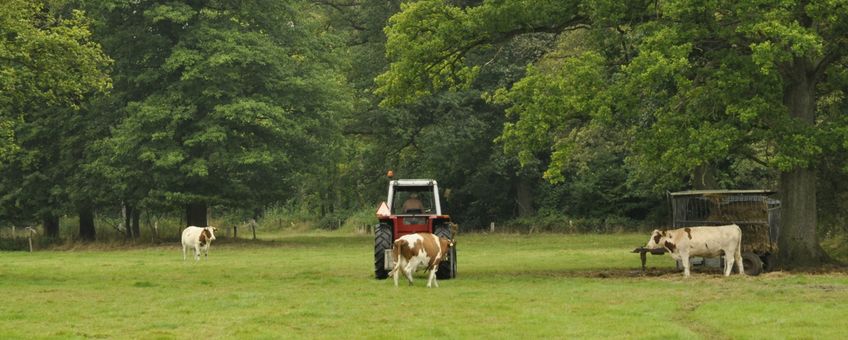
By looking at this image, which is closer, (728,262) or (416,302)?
(416,302)

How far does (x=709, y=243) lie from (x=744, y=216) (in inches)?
84.7

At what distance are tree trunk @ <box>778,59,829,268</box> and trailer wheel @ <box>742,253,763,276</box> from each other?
1343 millimetres

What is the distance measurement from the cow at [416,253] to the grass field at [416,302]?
1.54 ft

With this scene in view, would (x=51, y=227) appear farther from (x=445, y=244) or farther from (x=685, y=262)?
(x=685, y=262)

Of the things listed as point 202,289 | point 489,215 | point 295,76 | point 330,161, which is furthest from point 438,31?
point 489,215

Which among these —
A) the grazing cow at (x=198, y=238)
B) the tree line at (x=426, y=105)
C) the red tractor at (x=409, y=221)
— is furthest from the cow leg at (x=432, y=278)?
the grazing cow at (x=198, y=238)

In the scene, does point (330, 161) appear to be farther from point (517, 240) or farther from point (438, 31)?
point (438, 31)

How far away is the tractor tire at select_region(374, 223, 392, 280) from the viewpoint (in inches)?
1043

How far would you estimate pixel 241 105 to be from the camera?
155 feet

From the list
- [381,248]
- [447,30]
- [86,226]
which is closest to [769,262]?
[381,248]

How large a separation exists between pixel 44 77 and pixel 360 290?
1107cm

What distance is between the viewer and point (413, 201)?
28.4m

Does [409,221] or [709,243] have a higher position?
[409,221]

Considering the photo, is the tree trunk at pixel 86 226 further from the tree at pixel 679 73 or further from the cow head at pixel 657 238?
the cow head at pixel 657 238
